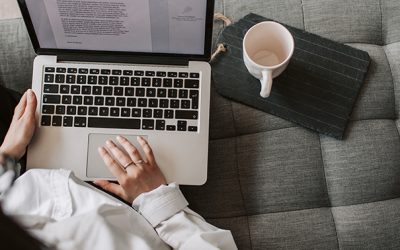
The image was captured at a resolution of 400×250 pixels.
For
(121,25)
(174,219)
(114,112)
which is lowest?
(174,219)

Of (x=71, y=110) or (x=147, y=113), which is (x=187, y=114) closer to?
(x=147, y=113)

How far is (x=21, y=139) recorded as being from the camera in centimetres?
72

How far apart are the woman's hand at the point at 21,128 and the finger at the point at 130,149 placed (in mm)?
145

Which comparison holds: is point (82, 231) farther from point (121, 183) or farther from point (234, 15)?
point (234, 15)

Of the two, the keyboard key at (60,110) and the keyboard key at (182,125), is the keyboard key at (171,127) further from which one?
the keyboard key at (60,110)

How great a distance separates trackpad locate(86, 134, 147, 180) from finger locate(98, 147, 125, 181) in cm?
1

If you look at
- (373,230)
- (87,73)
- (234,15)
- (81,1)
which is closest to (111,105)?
(87,73)

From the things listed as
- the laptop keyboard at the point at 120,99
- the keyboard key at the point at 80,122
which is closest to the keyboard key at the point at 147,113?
the laptop keyboard at the point at 120,99

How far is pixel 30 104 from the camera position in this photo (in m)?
0.73

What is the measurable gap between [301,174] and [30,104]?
470 mm

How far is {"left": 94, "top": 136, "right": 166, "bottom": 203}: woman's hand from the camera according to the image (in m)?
0.73

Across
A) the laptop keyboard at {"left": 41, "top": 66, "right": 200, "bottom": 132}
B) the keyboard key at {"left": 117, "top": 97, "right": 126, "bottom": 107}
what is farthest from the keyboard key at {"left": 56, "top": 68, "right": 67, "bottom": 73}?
the keyboard key at {"left": 117, "top": 97, "right": 126, "bottom": 107}

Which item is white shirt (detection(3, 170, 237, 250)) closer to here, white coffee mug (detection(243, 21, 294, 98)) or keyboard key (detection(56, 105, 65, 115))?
keyboard key (detection(56, 105, 65, 115))

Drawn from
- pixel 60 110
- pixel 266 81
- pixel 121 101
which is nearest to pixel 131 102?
pixel 121 101
